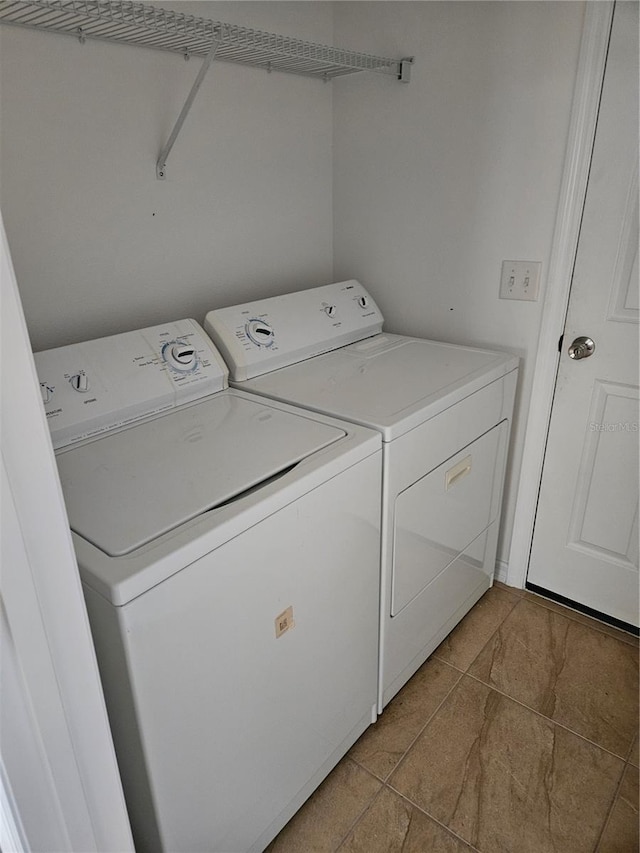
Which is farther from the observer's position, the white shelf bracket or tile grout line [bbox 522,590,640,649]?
tile grout line [bbox 522,590,640,649]

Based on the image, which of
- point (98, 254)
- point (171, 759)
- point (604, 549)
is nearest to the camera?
point (171, 759)

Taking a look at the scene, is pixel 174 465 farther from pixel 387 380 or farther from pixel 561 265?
pixel 561 265

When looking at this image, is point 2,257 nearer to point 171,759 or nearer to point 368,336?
point 171,759

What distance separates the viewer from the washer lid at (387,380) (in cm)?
147

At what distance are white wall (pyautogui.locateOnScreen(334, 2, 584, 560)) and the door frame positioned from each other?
0.03 metres

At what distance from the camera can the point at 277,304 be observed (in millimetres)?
1865

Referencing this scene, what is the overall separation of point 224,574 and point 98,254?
984 millimetres

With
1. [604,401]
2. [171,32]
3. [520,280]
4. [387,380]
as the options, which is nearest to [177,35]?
[171,32]

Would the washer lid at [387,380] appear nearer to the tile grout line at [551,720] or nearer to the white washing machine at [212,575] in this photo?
the white washing machine at [212,575]

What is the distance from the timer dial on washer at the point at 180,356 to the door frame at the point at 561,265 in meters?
1.11

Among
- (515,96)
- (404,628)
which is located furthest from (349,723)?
(515,96)

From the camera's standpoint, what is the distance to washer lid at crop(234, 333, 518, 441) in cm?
147

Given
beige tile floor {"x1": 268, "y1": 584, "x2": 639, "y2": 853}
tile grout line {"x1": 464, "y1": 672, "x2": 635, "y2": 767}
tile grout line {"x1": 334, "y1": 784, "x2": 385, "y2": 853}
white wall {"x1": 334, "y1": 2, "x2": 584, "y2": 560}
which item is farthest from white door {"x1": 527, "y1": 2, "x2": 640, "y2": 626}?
tile grout line {"x1": 334, "y1": 784, "x2": 385, "y2": 853}

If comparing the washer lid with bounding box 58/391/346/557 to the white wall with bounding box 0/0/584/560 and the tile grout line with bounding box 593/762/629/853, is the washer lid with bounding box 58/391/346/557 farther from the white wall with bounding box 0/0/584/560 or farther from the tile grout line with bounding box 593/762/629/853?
the tile grout line with bounding box 593/762/629/853
